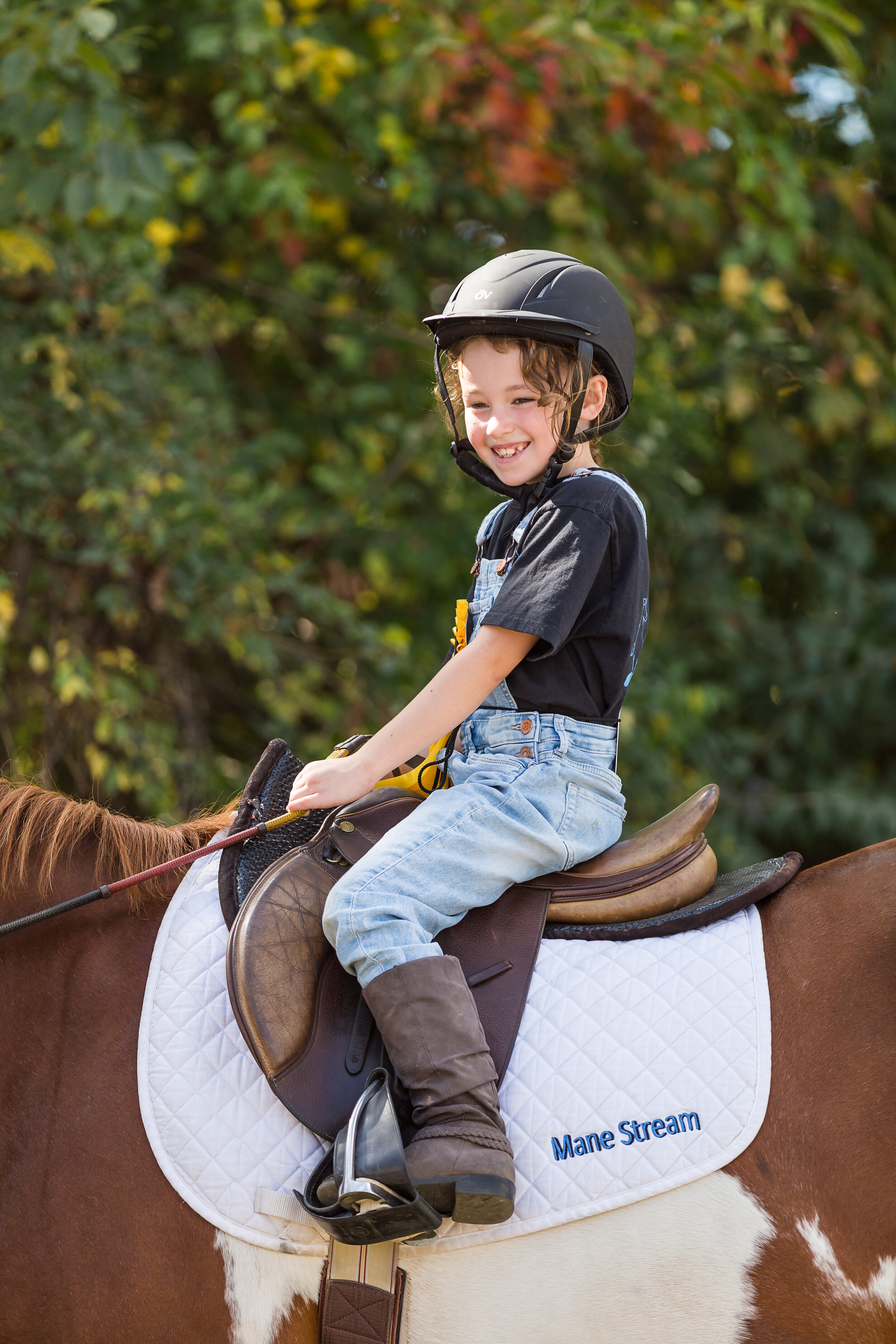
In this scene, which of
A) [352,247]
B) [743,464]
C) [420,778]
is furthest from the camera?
[743,464]

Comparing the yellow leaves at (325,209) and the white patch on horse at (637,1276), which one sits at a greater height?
the yellow leaves at (325,209)

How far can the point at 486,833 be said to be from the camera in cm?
165

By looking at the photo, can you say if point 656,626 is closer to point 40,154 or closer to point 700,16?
point 700,16

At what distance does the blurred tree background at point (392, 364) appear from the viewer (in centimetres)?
374

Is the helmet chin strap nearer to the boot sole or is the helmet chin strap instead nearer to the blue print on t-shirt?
the blue print on t-shirt

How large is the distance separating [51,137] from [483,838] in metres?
2.91

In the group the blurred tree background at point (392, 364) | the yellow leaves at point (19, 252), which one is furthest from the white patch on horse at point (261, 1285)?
the yellow leaves at point (19, 252)

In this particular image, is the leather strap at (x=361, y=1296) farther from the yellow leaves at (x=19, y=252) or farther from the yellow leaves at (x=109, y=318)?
the yellow leaves at (x=109, y=318)

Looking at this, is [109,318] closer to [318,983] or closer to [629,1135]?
[318,983]

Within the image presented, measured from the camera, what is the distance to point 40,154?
3160mm

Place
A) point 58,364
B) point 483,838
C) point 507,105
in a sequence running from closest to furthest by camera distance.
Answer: point 483,838 → point 58,364 → point 507,105

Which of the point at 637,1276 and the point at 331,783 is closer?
the point at 637,1276

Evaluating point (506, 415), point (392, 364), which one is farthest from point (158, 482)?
point (506, 415)

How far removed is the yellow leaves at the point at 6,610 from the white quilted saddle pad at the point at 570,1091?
7.39ft
